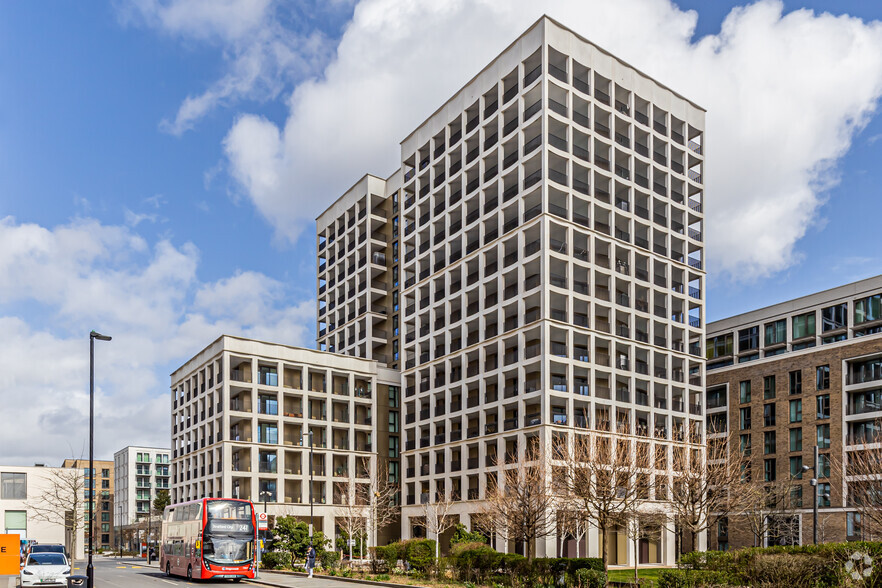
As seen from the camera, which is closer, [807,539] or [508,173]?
[508,173]

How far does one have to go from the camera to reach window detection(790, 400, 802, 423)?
78688mm

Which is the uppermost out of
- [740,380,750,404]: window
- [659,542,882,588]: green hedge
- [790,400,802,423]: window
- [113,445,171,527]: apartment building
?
[740,380,750,404]: window

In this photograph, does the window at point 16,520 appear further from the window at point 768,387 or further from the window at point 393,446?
the window at point 768,387

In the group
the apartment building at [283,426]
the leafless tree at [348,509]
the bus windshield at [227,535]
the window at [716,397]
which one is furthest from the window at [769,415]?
the bus windshield at [227,535]

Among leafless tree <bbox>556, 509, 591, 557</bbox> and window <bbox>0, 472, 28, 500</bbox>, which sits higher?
leafless tree <bbox>556, 509, 591, 557</bbox>

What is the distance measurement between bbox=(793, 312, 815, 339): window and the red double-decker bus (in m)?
59.3

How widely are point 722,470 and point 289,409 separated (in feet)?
163

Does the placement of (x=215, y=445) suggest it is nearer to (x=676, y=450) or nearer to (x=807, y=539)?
(x=676, y=450)

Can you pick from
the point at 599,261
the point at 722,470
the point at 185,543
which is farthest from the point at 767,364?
the point at 185,543

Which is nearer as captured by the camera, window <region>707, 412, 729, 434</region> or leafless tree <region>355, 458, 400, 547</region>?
leafless tree <region>355, 458, 400, 547</region>

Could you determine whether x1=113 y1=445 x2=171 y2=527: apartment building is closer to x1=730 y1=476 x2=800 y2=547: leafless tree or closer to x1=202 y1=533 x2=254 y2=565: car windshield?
x1=730 y1=476 x2=800 y2=547: leafless tree

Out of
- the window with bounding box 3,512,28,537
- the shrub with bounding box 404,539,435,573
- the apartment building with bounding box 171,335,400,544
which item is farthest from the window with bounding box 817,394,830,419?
the window with bounding box 3,512,28,537

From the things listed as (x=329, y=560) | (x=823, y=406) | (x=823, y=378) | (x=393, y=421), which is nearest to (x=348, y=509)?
(x=393, y=421)

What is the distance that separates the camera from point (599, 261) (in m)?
71.5
